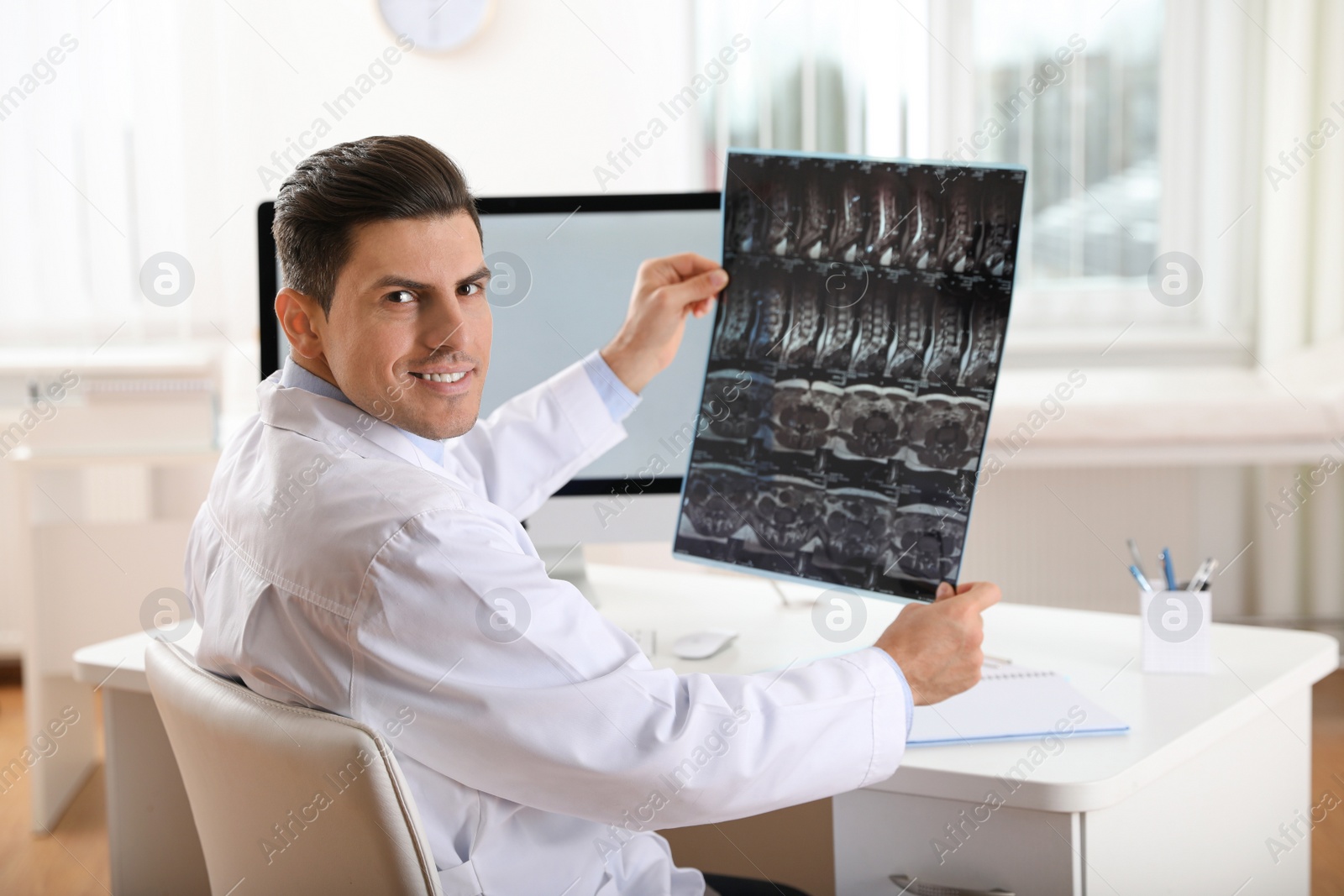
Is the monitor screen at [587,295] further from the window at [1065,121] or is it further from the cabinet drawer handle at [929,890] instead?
the window at [1065,121]

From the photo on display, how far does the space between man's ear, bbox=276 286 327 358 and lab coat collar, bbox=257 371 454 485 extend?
4 cm

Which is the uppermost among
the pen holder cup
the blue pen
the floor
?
Answer: the blue pen

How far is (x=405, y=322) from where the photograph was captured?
39.8 inches

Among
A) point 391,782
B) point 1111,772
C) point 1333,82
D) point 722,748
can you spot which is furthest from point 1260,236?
point 391,782

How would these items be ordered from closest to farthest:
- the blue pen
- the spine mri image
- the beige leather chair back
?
1. the beige leather chair back
2. the spine mri image
3. the blue pen

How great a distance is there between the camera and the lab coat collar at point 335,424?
0.98 metres

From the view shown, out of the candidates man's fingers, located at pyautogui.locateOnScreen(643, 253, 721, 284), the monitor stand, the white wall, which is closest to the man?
man's fingers, located at pyautogui.locateOnScreen(643, 253, 721, 284)

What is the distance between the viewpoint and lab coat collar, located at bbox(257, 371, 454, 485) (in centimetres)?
98

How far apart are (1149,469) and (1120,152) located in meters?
0.90

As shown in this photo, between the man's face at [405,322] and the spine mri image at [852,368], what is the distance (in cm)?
38

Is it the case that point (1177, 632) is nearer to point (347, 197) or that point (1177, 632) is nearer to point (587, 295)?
point (587, 295)

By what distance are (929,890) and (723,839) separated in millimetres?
651

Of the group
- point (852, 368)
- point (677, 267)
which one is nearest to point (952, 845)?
point (852, 368)

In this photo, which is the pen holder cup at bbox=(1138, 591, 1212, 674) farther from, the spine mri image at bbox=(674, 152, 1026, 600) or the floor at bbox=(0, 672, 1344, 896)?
the floor at bbox=(0, 672, 1344, 896)
